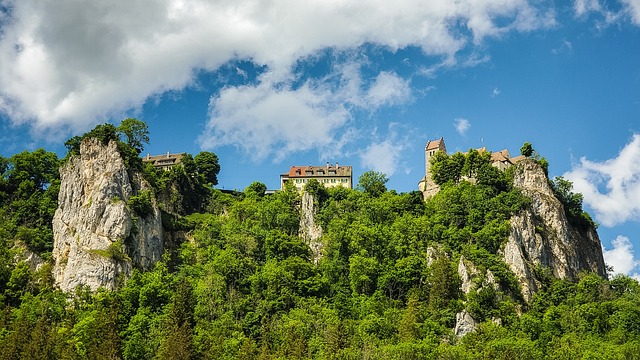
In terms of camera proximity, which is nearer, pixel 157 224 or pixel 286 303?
pixel 286 303

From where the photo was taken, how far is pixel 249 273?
84.1 meters

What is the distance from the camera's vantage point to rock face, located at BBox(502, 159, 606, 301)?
281 ft

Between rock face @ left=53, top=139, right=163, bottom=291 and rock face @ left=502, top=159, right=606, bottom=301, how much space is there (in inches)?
1734

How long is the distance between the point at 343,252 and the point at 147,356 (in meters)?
28.9

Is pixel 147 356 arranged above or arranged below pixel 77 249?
below

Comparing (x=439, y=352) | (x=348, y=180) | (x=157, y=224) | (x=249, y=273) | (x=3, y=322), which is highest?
(x=348, y=180)

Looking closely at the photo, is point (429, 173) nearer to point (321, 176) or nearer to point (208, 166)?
point (321, 176)

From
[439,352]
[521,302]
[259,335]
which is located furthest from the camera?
[521,302]

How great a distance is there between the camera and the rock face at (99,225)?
80500mm

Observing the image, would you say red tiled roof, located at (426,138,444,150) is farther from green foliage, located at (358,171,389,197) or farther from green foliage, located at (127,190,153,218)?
green foliage, located at (127,190,153,218)

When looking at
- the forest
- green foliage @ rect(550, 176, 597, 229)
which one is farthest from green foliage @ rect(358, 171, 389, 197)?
green foliage @ rect(550, 176, 597, 229)

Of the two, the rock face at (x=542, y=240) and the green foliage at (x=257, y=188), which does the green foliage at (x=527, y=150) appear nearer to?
the rock face at (x=542, y=240)

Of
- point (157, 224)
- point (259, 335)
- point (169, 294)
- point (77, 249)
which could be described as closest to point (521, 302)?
point (259, 335)

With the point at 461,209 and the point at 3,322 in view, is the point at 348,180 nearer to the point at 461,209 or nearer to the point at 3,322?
the point at 461,209
